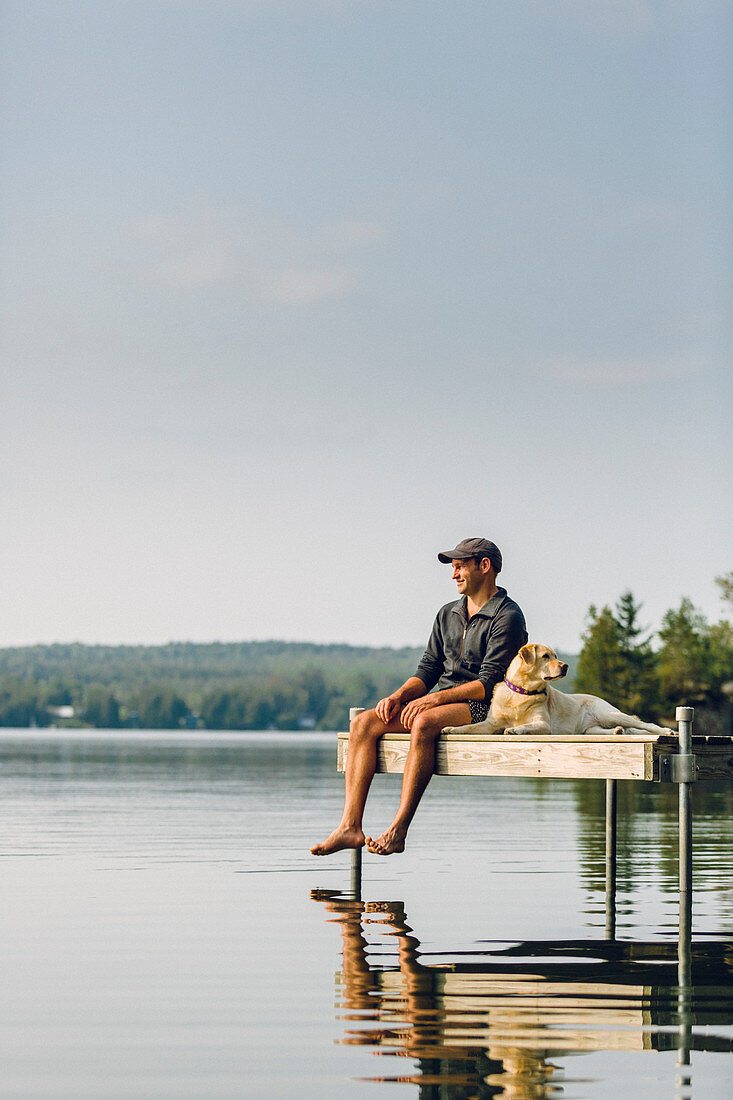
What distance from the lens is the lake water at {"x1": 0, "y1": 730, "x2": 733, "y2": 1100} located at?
224 inches

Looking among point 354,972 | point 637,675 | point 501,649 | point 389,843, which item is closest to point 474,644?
point 501,649

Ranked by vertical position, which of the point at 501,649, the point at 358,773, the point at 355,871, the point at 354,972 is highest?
the point at 501,649

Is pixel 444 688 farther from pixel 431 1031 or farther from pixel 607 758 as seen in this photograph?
pixel 431 1031

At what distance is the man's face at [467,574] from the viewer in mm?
10461

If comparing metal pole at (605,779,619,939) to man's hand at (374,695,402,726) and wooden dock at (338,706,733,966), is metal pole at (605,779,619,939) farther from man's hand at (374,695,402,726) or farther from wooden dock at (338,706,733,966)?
man's hand at (374,695,402,726)

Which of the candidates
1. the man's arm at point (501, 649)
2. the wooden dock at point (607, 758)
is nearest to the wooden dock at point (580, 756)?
the wooden dock at point (607, 758)

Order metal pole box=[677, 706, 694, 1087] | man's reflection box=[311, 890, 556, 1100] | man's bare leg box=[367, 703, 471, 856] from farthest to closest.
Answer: man's bare leg box=[367, 703, 471, 856], metal pole box=[677, 706, 694, 1087], man's reflection box=[311, 890, 556, 1100]

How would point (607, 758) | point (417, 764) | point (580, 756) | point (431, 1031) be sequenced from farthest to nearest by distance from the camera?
point (417, 764) → point (580, 756) → point (607, 758) → point (431, 1031)

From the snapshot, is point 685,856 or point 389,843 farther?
point 389,843

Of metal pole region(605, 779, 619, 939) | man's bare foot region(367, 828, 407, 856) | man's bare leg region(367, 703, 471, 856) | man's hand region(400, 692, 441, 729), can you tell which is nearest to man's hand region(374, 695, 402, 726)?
man's hand region(400, 692, 441, 729)

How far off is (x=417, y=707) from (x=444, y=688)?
0.36 metres

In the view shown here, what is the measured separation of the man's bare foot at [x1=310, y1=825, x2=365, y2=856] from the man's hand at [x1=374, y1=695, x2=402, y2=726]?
2.75 ft

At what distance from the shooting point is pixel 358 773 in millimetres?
10648

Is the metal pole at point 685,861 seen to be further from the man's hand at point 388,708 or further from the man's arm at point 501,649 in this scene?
the man's hand at point 388,708
